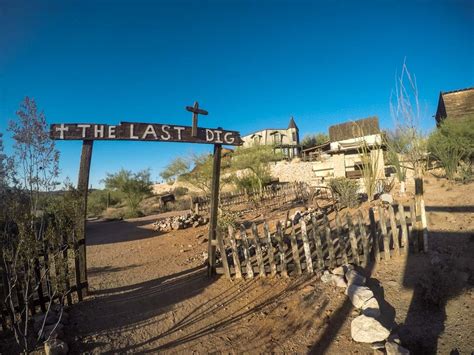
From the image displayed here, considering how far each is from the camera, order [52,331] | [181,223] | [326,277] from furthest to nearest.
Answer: [181,223] → [326,277] → [52,331]

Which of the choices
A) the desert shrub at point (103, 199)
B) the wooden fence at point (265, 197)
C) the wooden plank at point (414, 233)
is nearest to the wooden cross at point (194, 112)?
the wooden plank at point (414, 233)

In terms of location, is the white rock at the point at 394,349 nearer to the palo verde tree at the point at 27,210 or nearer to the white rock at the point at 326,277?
the white rock at the point at 326,277

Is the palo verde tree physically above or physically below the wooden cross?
below

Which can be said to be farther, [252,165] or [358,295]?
[252,165]

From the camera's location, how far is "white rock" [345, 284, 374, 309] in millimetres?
3062

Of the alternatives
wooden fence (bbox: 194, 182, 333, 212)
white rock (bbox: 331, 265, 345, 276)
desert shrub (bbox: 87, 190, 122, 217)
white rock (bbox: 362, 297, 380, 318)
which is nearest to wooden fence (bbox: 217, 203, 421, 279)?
white rock (bbox: 331, 265, 345, 276)

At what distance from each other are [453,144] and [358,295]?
589 inches

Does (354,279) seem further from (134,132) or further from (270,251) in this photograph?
(134,132)

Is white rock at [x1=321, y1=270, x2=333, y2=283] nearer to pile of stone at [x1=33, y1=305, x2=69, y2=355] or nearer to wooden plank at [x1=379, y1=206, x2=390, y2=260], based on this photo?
wooden plank at [x1=379, y1=206, x2=390, y2=260]

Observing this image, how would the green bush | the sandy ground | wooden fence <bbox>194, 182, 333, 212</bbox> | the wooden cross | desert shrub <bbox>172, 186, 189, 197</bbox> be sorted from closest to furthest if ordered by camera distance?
the sandy ground, the wooden cross, the green bush, wooden fence <bbox>194, 182, 333, 212</bbox>, desert shrub <bbox>172, 186, 189, 197</bbox>

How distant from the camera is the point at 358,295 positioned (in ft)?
10.3

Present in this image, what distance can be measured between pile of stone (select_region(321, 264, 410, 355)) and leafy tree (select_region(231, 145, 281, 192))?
1162cm

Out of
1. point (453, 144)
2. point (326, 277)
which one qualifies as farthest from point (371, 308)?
point (453, 144)

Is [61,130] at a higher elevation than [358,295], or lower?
higher
